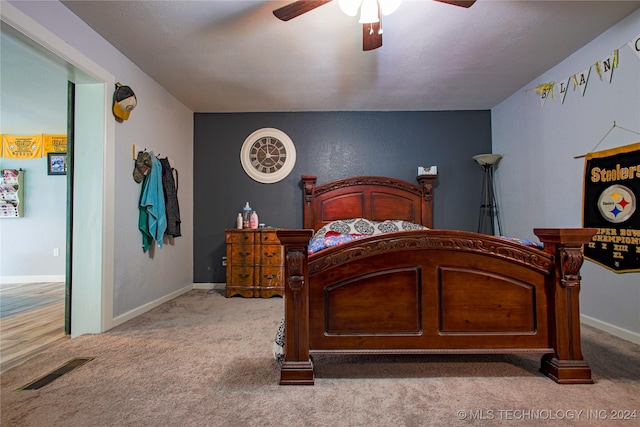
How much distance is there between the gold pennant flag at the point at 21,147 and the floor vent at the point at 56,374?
4693mm

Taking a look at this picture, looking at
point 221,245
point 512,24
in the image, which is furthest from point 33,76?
point 512,24

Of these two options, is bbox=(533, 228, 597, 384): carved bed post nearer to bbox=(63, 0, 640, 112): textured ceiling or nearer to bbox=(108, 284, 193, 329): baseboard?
bbox=(63, 0, 640, 112): textured ceiling

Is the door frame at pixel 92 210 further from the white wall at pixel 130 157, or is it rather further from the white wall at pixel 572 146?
the white wall at pixel 572 146

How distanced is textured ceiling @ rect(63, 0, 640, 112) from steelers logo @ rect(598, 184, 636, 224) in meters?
1.28

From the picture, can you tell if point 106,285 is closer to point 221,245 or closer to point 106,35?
point 221,245

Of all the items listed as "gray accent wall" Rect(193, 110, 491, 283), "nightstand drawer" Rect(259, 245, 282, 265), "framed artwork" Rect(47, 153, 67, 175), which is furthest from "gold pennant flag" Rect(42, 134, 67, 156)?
"nightstand drawer" Rect(259, 245, 282, 265)

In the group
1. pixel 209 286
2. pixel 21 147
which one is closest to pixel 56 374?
pixel 209 286

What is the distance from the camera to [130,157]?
9.18 ft

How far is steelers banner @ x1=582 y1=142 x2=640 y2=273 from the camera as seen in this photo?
221 cm

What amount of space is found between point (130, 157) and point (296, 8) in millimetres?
2025

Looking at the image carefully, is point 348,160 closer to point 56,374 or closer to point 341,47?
point 341,47

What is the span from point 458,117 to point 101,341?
4518mm

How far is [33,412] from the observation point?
1.36m

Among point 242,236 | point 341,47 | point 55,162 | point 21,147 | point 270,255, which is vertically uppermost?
point 341,47
